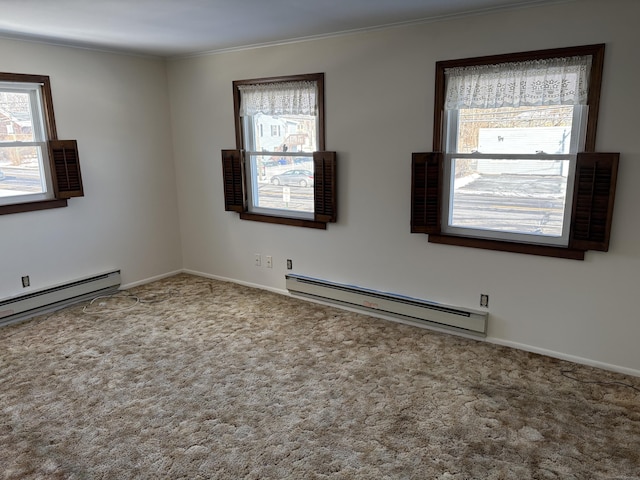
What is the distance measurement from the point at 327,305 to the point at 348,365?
1.16 metres

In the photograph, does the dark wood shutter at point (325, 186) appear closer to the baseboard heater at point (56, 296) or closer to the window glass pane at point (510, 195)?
the window glass pane at point (510, 195)

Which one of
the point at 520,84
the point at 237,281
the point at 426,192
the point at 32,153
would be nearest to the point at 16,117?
the point at 32,153

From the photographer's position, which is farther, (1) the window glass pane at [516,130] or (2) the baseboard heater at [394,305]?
(2) the baseboard heater at [394,305]

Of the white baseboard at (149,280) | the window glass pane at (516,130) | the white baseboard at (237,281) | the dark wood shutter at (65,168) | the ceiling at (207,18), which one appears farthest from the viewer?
the white baseboard at (149,280)

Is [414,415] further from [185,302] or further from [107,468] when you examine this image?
[185,302]

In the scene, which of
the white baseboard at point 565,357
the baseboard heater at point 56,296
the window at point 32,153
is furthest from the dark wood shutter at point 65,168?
the white baseboard at point 565,357

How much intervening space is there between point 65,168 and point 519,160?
150 inches

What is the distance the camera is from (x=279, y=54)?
416 cm

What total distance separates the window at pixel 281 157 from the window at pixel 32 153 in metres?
1.45

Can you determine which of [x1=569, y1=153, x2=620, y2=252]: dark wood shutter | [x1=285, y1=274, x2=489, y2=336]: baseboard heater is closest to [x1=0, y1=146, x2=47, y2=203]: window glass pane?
[x1=285, y1=274, x2=489, y2=336]: baseboard heater

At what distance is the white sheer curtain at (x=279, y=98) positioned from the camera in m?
4.07

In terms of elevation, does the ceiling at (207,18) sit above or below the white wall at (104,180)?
above

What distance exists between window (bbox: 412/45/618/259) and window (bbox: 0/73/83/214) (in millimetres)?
3103

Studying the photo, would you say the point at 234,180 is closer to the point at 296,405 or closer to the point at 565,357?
the point at 296,405
